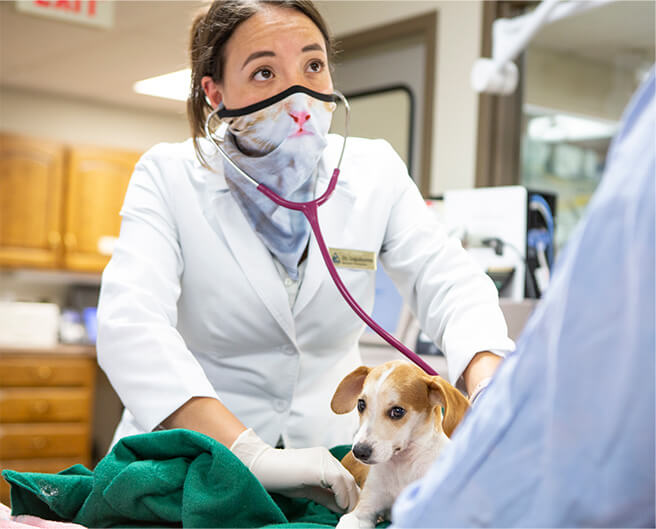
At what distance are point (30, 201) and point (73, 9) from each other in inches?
71.2

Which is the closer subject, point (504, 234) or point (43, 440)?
point (504, 234)

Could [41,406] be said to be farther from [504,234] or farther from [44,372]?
[504,234]

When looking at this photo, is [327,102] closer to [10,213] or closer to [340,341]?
[340,341]

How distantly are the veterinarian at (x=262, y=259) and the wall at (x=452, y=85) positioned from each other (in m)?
0.50

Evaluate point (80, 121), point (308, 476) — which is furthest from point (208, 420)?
point (80, 121)

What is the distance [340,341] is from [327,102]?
0.28 m

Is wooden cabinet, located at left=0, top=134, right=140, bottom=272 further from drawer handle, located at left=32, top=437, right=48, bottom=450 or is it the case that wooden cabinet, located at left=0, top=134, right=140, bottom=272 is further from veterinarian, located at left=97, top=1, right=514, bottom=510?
veterinarian, located at left=97, top=1, right=514, bottom=510

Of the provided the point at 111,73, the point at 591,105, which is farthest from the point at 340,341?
the point at 111,73

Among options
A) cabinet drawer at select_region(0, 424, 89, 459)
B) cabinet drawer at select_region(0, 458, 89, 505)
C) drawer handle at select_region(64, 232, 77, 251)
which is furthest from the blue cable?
drawer handle at select_region(64, 232, 77, 251)

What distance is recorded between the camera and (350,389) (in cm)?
59

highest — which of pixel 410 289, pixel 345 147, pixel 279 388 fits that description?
pixel 345 147

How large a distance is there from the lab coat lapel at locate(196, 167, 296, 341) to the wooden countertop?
3.21 m

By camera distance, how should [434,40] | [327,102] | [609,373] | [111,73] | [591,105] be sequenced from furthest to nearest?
[111,73] → [591,105] → [434,40] → [327,102] → [609,373]

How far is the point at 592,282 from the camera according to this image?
0.94 feet
